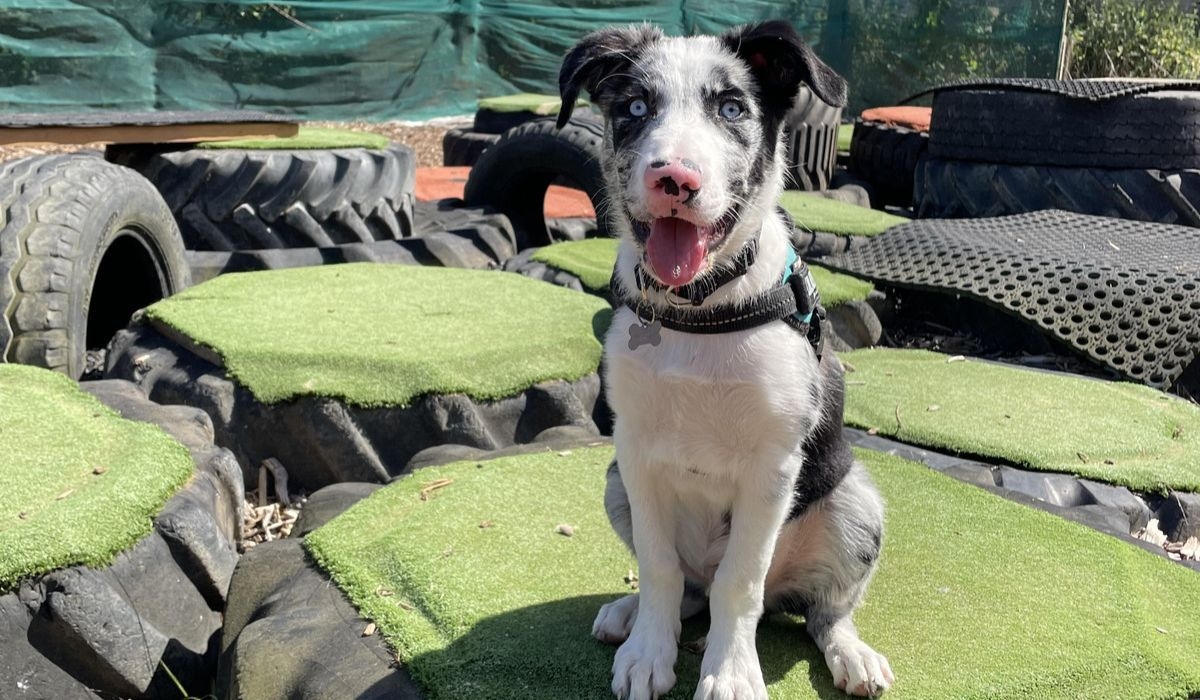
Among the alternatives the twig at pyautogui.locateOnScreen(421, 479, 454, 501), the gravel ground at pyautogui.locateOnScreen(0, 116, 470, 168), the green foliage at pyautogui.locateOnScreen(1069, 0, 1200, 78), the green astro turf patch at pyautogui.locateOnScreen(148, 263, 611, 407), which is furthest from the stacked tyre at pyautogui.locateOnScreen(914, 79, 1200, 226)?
the green foliage at pyautogui.locateOnScreen(1069, 0, 1200, 78)

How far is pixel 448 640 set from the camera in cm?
256

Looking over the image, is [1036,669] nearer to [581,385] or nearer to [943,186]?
[581,385]

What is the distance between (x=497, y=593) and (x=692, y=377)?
0.90 m

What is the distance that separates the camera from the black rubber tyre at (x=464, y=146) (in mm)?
11102

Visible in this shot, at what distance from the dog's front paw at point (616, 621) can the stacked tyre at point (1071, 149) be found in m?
5.52

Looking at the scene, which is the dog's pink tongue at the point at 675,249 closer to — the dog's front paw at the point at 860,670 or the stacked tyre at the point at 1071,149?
the dog's front paw at the point at 860,670

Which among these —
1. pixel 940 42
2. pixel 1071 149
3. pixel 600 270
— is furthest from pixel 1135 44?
pixel 600 270

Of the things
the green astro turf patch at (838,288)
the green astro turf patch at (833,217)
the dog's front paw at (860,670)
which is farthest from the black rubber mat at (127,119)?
the dog's front paw at (860,670)

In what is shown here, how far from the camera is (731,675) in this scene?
227 cm

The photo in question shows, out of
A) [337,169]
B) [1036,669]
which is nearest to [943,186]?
[337,169]

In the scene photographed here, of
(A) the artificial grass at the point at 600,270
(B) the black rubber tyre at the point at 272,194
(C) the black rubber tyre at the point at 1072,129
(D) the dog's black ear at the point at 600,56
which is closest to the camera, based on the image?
(D) the dog's black ear at the point at 600,56

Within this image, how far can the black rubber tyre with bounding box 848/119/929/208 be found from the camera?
943 cm

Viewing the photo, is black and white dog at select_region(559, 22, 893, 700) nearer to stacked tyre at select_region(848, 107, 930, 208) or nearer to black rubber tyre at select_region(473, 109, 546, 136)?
stacked tyre at select_region(848, 107, 930, 208)

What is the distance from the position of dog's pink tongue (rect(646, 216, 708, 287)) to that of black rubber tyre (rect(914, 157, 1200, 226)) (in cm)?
A: 561
